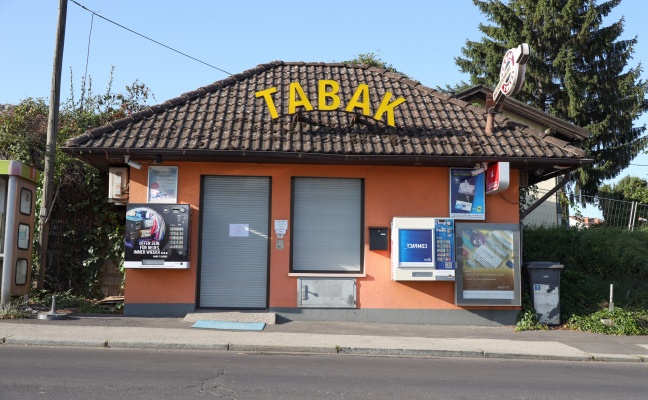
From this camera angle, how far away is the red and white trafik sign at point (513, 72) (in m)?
12.9

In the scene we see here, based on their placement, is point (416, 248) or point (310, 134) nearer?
point (416, 248)

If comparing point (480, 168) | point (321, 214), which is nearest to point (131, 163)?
point (321, 214)

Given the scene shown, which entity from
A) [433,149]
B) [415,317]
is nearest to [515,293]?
[415,317]

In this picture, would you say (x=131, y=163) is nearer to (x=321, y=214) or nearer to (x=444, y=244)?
(x=321, y=214)

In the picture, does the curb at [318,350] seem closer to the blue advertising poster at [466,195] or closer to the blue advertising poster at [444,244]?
the blue advertising poster at [444,244]

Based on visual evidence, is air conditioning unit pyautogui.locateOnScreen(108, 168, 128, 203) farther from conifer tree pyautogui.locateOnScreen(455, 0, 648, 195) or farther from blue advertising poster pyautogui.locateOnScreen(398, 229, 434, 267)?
conifer tree pyautogui.locateOnScreen(455, 0, 648, 195)

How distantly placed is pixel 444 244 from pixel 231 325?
448cm

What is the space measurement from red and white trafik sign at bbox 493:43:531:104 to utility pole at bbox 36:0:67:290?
31.8 feet

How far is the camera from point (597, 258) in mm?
16281

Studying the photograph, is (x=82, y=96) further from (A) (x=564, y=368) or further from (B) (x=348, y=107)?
(A) (x=564, y=368)

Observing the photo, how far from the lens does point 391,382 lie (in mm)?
7797

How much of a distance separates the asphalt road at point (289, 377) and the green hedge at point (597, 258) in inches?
202

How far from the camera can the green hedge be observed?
1480 cm

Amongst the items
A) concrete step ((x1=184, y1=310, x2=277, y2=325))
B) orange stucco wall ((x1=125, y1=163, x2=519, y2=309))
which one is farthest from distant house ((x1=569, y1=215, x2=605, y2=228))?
concrete step ((x1=184, y1=310, x2=277, y2=325))
